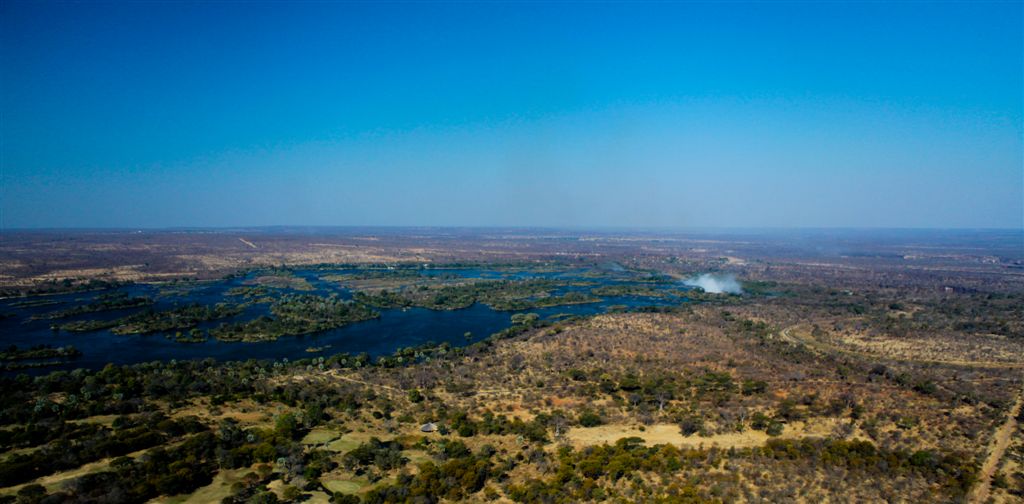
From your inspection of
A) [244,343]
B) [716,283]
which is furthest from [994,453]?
[716,283]

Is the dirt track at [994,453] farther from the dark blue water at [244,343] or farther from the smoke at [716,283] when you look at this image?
the smoke at [716,283]

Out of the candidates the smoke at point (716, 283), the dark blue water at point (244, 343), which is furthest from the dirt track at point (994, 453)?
the smoke at point (716, 283)

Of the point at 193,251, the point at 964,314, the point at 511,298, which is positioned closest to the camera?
the point at 964,314

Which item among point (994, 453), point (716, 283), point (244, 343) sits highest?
point (994, 453)

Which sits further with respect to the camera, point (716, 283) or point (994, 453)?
point (716, 283)

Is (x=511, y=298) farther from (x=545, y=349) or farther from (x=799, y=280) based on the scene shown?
(x=799, y=280)

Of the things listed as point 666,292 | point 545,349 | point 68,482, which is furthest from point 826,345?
point 68,482

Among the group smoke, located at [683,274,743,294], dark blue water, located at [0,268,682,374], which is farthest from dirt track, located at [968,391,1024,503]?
smoke, located at [683,274,743,294]

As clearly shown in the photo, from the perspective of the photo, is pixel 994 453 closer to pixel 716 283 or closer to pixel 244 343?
pixel 244 343
